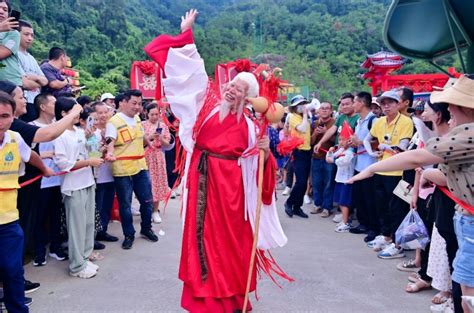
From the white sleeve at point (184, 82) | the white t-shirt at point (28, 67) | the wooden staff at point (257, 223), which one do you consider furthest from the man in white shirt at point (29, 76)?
the wooden staff at point (257, 223)

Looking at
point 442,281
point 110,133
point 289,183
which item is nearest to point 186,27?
point 110,133

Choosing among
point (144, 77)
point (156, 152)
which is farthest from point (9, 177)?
point (144, 77)

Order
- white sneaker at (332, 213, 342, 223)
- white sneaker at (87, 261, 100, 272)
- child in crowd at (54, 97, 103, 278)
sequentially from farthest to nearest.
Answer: white sneaker at (332, 213, 342, 223) → white sneaker at (87, 261, 100, 272) → child in crowd at (54, 97, 103, 278)

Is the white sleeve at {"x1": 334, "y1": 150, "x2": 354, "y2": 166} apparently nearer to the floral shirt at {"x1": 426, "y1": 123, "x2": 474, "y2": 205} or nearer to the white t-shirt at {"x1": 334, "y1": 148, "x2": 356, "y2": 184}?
the white t-shirt at {"x1": 334, "y1": 148, "x2": 356, "y2": 184}

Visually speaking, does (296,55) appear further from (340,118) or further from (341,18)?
(340,118)

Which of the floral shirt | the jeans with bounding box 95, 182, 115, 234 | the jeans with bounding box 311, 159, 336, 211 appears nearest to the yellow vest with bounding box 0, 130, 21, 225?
the jeans with bounding box 95, 182, 115, 234

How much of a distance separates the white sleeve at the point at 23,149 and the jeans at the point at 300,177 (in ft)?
14.2

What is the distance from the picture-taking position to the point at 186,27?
2.95m

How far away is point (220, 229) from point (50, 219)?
7.26 ft

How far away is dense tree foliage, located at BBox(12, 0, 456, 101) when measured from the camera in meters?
30.3

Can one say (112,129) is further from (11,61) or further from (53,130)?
(53,130)

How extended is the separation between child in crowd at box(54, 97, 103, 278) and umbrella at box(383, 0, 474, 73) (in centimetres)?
284

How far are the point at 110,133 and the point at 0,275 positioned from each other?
2155mm

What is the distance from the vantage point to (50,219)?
168 inches
